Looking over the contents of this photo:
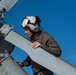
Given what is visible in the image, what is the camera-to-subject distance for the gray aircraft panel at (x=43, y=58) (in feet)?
24.8

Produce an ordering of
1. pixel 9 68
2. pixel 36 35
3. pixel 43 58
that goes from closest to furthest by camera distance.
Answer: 1. pixel 43 58
2. pixel 9 68
3. pixel 36 35

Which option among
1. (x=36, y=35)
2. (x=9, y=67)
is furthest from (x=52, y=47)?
(x=9, y=67)

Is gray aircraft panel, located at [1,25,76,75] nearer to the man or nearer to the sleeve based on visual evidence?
the sleeve

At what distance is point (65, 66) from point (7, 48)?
87.0 inches

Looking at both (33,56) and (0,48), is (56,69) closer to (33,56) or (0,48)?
(33,56)

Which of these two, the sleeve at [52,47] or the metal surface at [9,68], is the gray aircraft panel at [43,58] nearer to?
the sleeve at [52,47]

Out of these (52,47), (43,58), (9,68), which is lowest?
(9,68)

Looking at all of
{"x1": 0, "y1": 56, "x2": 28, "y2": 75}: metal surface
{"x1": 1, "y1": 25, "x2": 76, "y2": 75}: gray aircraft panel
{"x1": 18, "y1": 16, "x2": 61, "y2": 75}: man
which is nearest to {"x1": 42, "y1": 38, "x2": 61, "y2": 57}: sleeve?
{"x1": 18, "y1": 16, "x2": 61, "y2": 75}: man

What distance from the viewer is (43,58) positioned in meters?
7.90

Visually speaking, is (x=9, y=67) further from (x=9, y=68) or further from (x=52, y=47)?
(x=52, y=47)

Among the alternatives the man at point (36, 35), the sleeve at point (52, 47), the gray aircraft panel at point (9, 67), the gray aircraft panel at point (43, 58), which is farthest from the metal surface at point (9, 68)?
the sleeve at point (52, 47)

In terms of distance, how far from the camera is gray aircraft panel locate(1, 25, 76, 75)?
756cm

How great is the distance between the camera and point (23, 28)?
29.8 feet

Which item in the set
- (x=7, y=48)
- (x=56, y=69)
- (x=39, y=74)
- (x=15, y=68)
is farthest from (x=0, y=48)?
(x=56, y=69)
